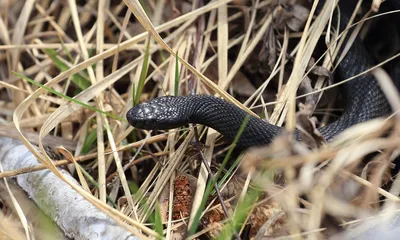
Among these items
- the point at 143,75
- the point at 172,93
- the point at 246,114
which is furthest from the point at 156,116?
the point at 246,114

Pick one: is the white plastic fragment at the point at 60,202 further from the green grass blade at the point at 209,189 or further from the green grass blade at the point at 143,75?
the green grass blade at the point at 143,75

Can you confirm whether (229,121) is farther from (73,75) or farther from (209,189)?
(73,75)

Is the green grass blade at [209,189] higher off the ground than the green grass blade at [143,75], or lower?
lower

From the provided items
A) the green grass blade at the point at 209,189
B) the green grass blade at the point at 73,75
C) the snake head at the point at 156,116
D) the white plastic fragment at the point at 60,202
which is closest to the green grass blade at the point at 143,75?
the snake head at the point at 156,116

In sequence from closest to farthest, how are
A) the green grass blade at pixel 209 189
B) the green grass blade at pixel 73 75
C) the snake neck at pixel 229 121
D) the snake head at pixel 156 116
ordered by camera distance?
the green grass blade at pixel 209 189 < the snake neck at pixel 229 121 < the snake head at pixel 156 116 < the green grass blade at pixel 73 75

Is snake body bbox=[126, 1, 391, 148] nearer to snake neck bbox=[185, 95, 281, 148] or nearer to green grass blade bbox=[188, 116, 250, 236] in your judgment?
snake neck bbox=[185, 95, 281, 148]

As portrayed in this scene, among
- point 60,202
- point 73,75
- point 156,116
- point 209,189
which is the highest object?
point 73,75

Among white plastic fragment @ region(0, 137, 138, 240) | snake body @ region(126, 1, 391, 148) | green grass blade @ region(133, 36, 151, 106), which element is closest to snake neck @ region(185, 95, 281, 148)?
snake body @ region(126, 1, 391, 148)
